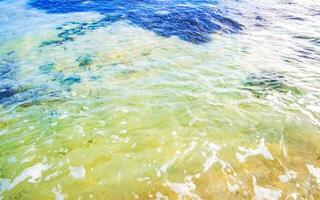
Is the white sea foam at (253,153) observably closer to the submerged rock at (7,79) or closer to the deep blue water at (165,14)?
the submerged rock at (7,79)

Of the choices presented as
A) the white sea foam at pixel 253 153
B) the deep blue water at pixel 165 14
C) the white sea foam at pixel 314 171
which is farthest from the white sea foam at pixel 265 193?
the deep blue water at pixel 165 14

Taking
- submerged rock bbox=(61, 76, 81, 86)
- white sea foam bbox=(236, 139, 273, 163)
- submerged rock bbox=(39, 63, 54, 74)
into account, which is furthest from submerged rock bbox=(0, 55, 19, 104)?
white sea foam bbox=(236, 139, 273, 163)

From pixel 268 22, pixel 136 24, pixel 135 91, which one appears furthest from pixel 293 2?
pixel 135 91

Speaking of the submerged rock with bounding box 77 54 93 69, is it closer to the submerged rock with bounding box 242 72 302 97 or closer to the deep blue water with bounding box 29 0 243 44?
the deep blue water with bounding box 29 0 243 44

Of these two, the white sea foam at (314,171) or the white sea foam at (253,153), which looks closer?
the white sea foam at (314,171)

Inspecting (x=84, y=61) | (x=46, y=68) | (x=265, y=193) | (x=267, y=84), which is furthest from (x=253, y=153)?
(x=46, y=68)
